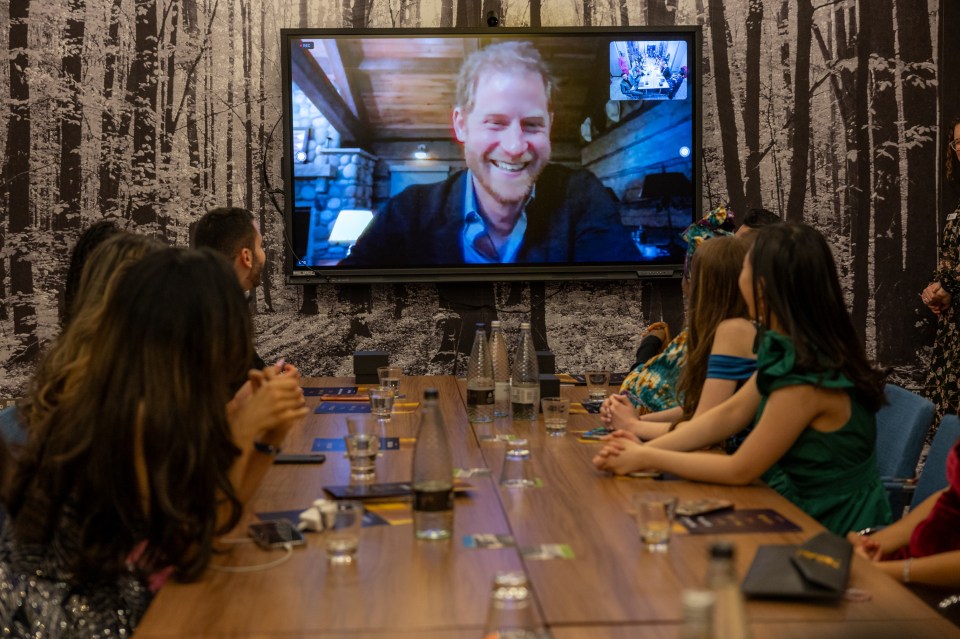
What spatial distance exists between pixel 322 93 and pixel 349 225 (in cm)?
67

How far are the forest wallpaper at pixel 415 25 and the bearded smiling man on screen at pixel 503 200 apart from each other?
0.21m

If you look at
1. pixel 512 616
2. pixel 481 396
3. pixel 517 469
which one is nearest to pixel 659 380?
pixel 481 396

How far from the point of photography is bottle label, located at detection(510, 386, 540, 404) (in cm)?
327

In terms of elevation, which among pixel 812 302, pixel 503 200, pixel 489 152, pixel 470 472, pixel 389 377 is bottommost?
pixel 470 472

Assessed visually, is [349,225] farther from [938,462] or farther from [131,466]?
[131,466]

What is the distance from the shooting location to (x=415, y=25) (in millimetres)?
5461

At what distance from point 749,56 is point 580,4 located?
923 mm

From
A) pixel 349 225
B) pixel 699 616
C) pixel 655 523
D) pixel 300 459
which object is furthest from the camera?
pixel 349 225

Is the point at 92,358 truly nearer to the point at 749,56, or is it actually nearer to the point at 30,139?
the point at 30,139

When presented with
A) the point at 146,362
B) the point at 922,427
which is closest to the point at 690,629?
the point at 146,362

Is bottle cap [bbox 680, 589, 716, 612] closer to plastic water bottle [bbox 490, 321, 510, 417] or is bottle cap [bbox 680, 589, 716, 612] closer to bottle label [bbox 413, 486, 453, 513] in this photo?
bottle label [bbox 413, 486, 453, 513]

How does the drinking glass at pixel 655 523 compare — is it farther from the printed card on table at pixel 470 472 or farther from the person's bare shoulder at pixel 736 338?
the person's bare shoulder at pixel 736 338

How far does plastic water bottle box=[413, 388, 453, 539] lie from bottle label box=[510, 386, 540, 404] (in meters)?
1.19

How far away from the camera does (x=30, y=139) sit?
17.5 ft
